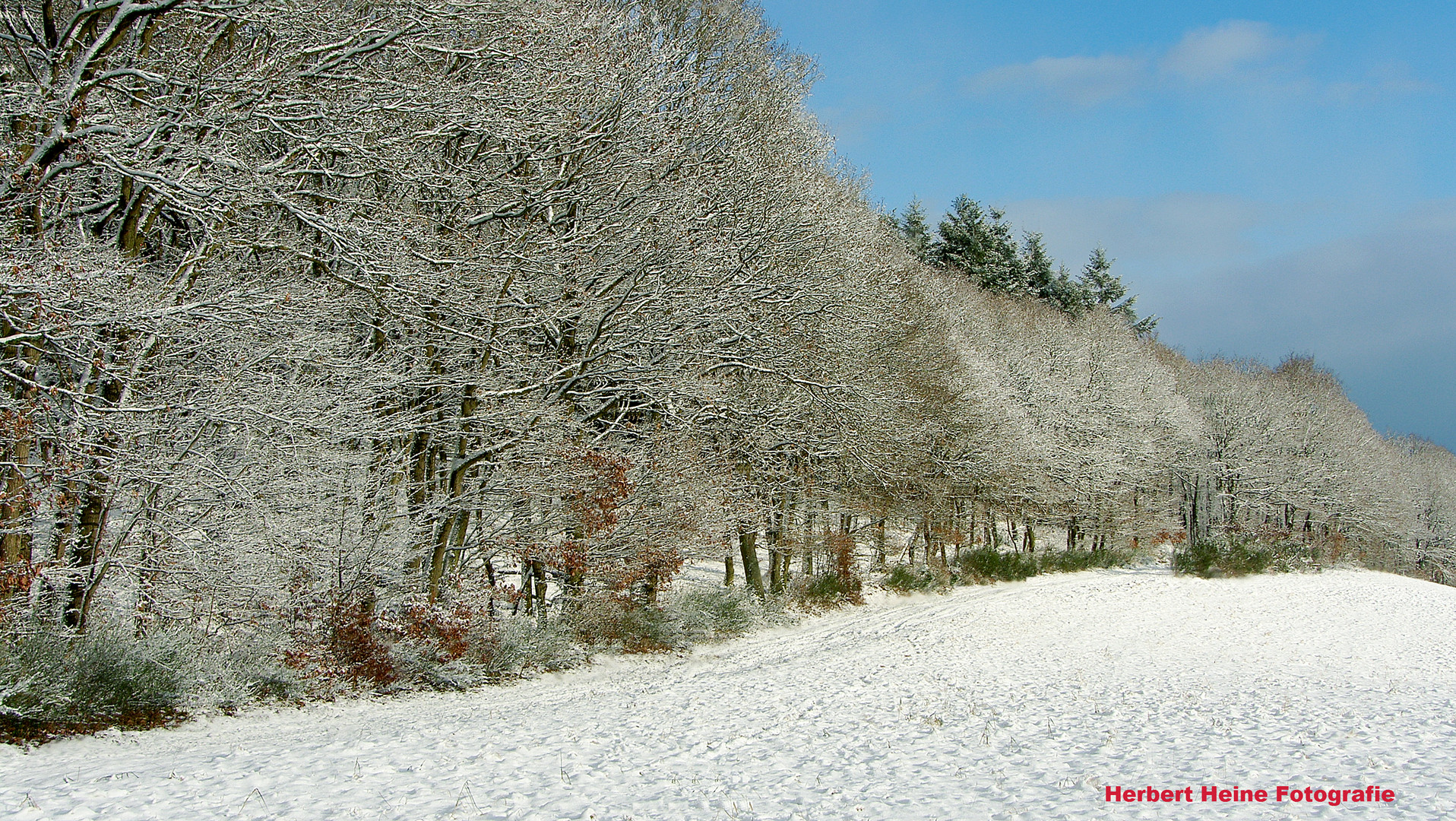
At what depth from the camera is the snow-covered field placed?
5.64m

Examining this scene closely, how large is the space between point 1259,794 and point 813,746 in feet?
10.6

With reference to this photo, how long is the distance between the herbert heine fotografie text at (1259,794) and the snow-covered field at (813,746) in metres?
0.08

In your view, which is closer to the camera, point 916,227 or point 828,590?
point 828,590

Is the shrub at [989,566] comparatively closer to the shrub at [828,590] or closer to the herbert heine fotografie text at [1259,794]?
the shrub at [828,590]

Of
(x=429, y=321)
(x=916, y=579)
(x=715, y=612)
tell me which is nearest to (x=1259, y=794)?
(x=429, y=321)

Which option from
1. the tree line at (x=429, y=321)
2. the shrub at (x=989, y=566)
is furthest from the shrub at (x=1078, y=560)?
the tree line at (x=429, y=321)

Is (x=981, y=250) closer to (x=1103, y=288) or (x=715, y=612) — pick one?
(x=1103, y=288)

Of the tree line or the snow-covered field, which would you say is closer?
the snow-covered field

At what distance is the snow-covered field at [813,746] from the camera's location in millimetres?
5645

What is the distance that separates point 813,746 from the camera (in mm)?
7406

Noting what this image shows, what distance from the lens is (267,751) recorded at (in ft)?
23.4

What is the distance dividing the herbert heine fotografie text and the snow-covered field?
84 millimetres

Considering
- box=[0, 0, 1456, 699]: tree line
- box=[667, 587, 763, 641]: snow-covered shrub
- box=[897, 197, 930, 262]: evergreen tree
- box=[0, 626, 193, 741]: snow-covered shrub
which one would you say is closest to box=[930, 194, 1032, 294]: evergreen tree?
box=[897, 197, 930, 262]: evergreen tree

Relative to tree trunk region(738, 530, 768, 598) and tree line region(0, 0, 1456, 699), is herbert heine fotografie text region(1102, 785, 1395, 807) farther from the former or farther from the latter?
tree trunk region(738, 530, 768, 598)
